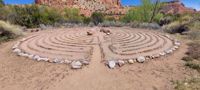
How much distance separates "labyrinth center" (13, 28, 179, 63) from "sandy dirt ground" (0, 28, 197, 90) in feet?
1.86

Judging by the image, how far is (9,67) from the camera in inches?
494

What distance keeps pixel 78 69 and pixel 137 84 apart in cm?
261

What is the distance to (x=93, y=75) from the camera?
36.2 feet

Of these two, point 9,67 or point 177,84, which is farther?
point 9,67

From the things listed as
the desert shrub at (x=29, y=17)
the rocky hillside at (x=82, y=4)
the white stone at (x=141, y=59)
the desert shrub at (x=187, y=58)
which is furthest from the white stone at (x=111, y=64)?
the rocky hillside at (x=82, y=4)

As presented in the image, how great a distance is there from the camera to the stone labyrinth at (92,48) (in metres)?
12.5

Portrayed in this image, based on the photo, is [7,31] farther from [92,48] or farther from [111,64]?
[111,64]

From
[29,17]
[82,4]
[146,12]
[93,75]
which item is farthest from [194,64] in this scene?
[82,4]

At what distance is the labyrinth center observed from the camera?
12941 millimetres

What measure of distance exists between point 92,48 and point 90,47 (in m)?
0.25

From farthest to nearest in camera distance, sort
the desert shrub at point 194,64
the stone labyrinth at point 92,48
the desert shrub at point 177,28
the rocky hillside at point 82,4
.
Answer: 1. the rocky hillside at point 82,4
2. the desert shrub at point 177,28
3. the stone labyrinth at point 92,48
4. the desert shrub at point 194,64

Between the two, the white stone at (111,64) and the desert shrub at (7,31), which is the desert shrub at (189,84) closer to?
the white stone at (111,64)

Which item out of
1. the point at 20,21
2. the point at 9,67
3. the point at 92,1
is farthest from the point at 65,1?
the point at 9,67

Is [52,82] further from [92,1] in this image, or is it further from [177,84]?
[92,1]
